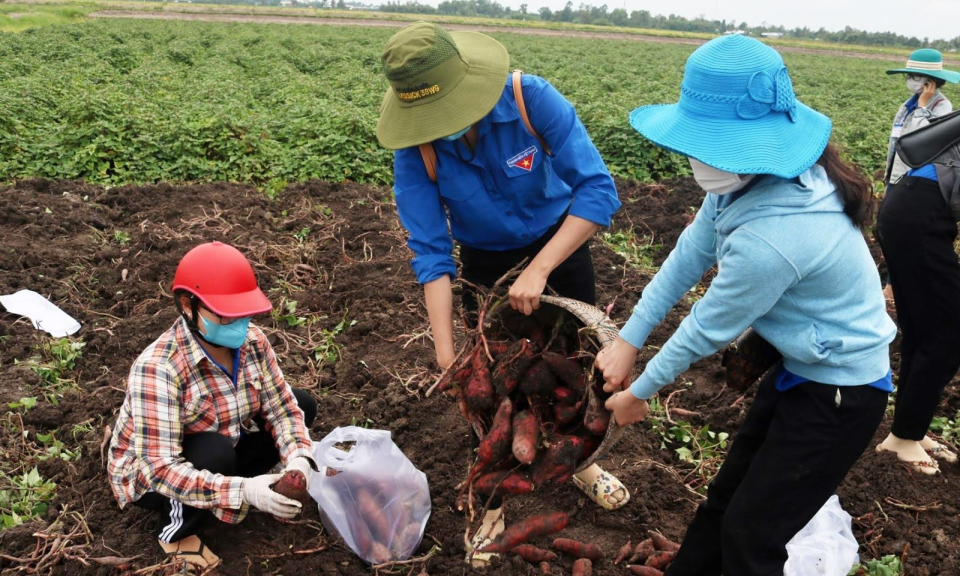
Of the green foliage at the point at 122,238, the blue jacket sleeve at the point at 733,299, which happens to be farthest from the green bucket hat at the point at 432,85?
the green foliage at the point at 122,238

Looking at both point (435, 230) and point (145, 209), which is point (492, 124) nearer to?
point (435, 230)

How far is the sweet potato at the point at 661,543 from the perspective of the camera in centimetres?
265

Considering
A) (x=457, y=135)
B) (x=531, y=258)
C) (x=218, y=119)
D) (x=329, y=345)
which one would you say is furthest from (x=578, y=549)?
(x=218, y=119)

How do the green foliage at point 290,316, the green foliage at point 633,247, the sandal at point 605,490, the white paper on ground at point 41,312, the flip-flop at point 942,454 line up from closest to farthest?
the sandal at point 605,490 < the flip-flop at point 942,454 < the white paper on ground at point 41,312 < the green foliage at point 290,316 < the green foliage at point 633,247

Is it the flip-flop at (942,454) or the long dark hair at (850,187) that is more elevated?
the long dark hair at (850,187)

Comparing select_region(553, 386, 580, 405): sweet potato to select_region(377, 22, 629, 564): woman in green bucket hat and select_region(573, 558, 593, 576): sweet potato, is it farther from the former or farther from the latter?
select_region(573, 558, 593, 576): sweet potato

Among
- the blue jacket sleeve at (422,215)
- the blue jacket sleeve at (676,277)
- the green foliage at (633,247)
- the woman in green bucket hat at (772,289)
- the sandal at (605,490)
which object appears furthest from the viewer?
the green foliage at (633,247)

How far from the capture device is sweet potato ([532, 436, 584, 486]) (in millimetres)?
2113

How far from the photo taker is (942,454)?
3.28 meters

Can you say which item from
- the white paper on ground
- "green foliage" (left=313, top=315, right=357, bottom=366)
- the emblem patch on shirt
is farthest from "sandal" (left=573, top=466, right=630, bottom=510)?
the white paper on ground

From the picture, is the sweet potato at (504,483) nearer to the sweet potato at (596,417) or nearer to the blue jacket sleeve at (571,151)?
the sweet potato at (596,417)

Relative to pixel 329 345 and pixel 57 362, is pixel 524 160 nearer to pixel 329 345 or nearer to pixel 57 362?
pixel 329 345

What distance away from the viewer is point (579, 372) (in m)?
2.35

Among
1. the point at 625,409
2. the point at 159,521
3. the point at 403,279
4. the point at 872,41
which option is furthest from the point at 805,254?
the point at 872,41
